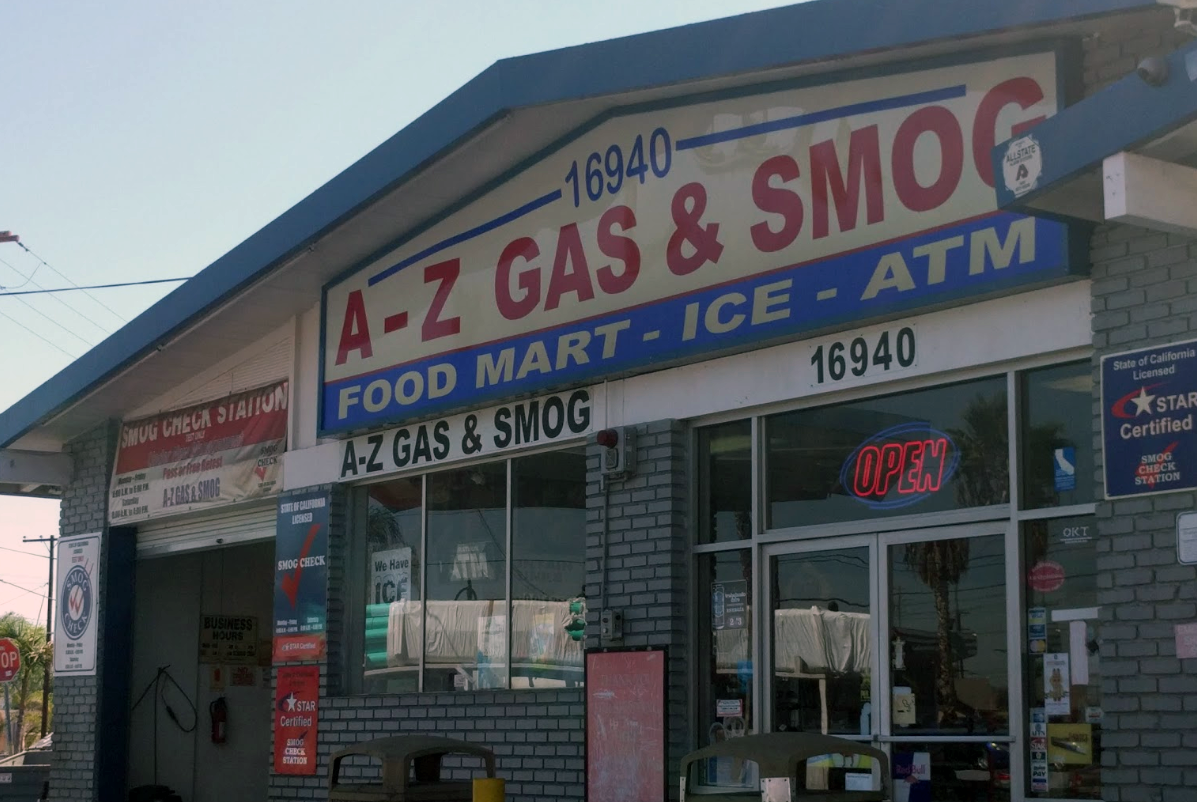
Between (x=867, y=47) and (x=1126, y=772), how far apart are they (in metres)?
4.38

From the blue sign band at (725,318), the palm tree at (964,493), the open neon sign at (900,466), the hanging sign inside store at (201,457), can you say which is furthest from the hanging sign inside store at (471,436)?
the palm tree at (964,493)

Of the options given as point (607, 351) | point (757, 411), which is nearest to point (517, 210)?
point (607, 351)

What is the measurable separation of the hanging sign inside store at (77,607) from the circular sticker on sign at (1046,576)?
1178cm

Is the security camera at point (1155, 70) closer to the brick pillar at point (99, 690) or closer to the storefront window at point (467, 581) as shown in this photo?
the storefront window at point (467, 581)

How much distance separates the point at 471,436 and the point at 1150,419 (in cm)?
617

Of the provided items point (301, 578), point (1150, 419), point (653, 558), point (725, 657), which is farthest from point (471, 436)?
point (1150, 419)

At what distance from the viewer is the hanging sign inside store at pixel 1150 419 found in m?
8.09

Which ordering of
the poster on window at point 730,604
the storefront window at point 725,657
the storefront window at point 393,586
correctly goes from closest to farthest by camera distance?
the storefront window at point 725,657 → the poster on window at point 730,604 → the storefront window at point 393,586

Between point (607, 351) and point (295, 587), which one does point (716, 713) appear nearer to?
point (607, 351)

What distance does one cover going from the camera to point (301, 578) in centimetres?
1448

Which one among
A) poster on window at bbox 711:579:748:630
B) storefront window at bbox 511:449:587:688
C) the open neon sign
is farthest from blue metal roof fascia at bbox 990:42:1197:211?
storefront window at bbox 511:449:587:688

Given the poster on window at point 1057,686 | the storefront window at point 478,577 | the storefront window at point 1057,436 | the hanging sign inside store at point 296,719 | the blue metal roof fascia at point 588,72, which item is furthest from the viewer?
the hanging sign inside store at point 296,719

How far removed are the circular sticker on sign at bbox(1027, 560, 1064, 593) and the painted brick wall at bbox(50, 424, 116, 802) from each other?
11.6 m

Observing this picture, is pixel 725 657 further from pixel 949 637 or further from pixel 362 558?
pixel 362 558
